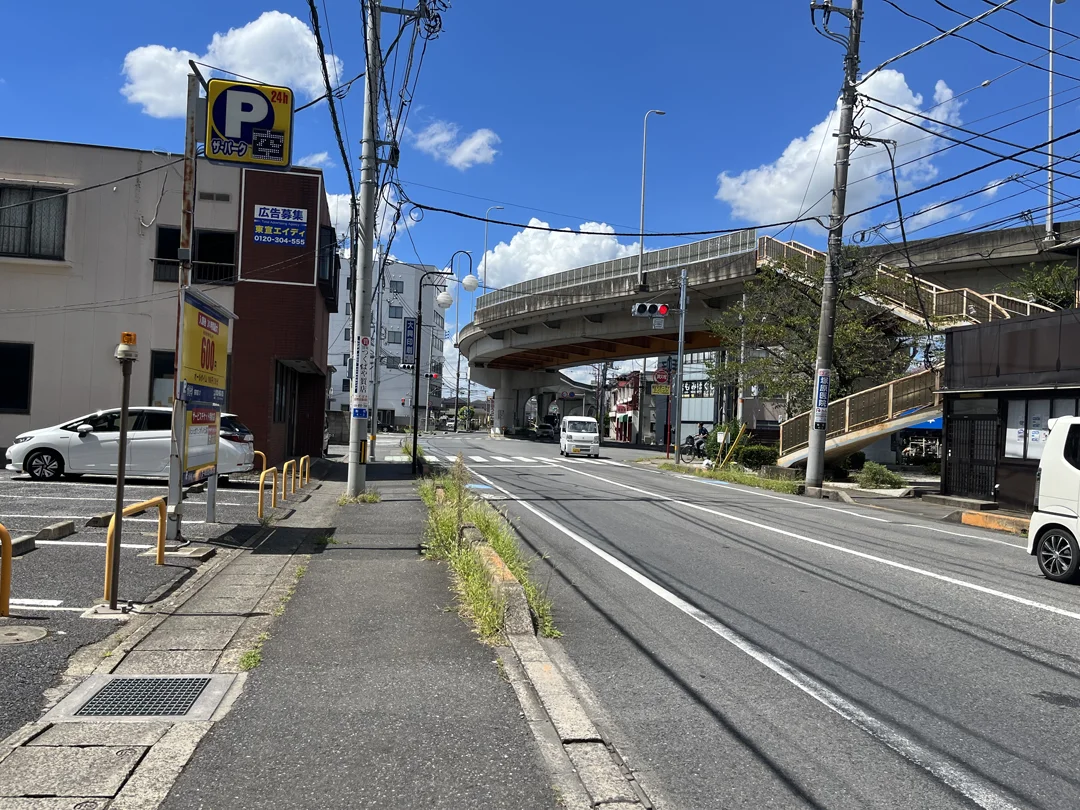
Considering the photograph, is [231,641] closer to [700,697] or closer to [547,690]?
[547,690]

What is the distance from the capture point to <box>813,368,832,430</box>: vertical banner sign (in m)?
20.7

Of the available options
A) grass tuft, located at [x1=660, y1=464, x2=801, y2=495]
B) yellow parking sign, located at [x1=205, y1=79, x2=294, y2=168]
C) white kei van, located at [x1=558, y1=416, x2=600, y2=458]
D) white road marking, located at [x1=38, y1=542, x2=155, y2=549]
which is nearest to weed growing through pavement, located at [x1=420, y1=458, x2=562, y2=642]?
white road marking, located at [x1=38, y1=542, x2=155, y2=549]

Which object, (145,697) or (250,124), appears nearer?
(145,697)

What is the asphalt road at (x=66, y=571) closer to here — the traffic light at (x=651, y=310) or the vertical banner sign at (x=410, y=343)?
the vertical banner sign at (x=410, y=343)

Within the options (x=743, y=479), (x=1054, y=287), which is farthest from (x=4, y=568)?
(x=1054, y=287)

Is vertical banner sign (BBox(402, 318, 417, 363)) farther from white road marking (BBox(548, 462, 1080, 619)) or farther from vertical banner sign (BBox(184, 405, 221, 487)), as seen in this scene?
vertical banner sign (BBox(184, 405, 221, 487))

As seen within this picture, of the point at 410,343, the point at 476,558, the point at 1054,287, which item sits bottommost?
the point at 476,558

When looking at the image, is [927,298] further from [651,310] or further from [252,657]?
[252,657]

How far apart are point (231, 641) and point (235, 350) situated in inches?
611

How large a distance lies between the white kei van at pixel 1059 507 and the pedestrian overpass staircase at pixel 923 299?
37.8 feet

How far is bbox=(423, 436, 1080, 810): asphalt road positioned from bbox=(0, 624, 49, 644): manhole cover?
3.78m

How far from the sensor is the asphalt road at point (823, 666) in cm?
394

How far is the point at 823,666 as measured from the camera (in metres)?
5.68

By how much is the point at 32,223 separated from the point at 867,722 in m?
21.3
